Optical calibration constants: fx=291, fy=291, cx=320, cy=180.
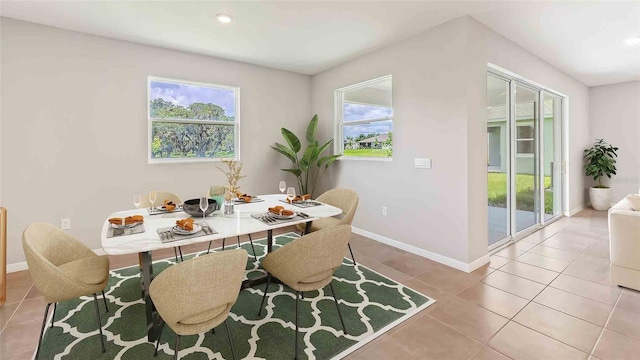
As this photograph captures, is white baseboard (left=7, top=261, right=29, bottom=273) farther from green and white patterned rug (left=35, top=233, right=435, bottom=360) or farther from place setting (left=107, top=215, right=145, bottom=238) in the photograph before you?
place setting (left=107, top=215, right=145, bottom=238)

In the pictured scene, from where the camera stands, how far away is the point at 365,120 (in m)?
4.43

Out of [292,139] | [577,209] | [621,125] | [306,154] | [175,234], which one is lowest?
[577,209]

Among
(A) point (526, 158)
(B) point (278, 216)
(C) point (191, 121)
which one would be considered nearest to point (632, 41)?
(A) point (526, 158)

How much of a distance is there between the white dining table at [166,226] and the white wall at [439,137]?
149 cm

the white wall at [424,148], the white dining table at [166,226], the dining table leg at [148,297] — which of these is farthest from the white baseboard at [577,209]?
the dining table leg at [148,297]

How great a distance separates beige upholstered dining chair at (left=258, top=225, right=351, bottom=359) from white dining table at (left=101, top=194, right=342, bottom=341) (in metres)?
0.29

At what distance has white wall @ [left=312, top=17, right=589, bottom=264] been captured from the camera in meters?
3.10

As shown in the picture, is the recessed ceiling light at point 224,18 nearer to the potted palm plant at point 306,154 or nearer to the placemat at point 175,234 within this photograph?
the potted palm plant at point 306,154

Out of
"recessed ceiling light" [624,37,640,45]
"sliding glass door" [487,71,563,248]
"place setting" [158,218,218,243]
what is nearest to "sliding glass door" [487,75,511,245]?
"sliding glass door" [487,71,563,248]

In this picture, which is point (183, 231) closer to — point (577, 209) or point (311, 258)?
point (311, 258)

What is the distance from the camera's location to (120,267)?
129 inches

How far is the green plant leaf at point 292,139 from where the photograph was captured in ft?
15.9

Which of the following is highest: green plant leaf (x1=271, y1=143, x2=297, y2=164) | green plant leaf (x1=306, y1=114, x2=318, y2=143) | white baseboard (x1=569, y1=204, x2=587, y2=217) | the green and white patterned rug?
green plant leaf (x1=306, y1=114, x2=318, y2=143)

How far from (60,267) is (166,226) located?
79 cm
